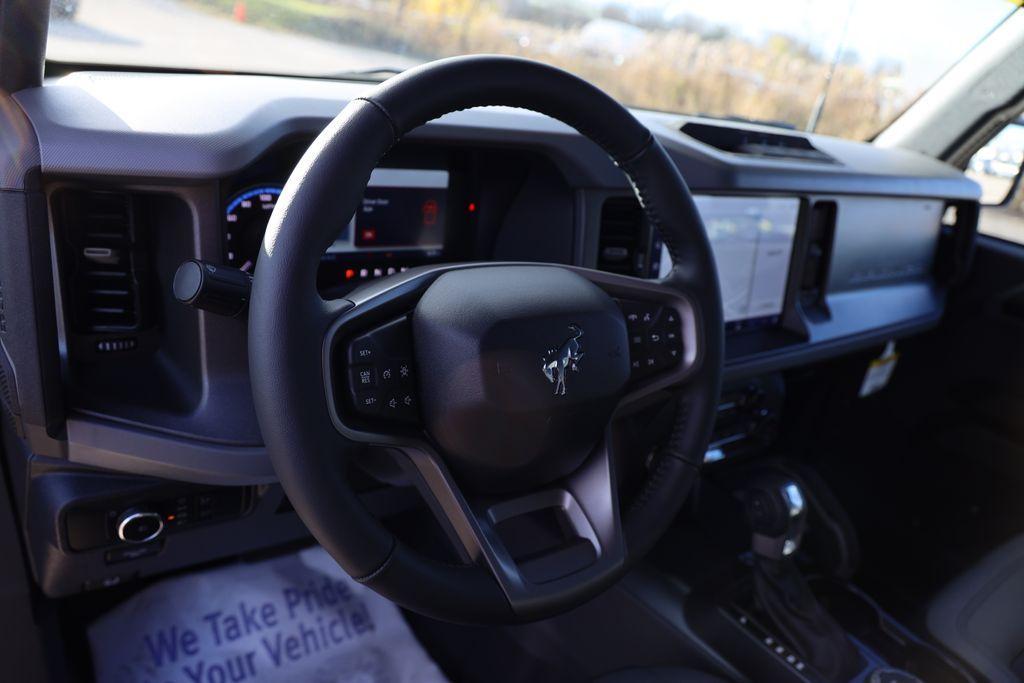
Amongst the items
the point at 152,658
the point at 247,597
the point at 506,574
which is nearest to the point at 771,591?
the point at 506,574

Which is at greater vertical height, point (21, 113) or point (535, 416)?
point (21, 113)

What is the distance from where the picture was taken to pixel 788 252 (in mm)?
1888

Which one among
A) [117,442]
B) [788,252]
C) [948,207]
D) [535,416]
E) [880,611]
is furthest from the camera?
[948,207]

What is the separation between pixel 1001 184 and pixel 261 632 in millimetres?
2404

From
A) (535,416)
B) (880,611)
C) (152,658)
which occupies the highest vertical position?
(535,416)

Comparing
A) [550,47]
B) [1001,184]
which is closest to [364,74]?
[550,47]

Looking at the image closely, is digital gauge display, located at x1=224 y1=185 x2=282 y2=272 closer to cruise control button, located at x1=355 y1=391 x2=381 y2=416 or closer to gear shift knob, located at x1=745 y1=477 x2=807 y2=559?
cruise control button, located at x1=355 y1=391 x2=381 y2=416

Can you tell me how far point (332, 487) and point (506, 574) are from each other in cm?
22

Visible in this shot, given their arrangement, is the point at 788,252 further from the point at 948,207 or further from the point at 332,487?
the point at 332,487

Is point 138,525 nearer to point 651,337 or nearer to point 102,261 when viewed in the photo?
point 102,261

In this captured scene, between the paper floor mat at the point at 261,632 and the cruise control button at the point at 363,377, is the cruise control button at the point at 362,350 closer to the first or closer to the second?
the cruise control button at the point at 363,377

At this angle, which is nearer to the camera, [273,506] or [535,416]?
[535,416]

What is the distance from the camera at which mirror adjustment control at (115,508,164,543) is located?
3.90 feet

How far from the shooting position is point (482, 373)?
889mm
